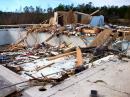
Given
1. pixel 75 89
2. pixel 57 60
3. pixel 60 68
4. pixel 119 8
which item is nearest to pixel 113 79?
pixel 75 89

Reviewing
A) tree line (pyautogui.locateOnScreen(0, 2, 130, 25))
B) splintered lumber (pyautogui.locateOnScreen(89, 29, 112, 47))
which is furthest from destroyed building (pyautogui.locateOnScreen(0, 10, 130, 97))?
tree line (pyautogui.locateOnScreen(0, 2, 130, 25))

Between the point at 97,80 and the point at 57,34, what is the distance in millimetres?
7592

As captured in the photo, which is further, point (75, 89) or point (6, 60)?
point (6, 60)

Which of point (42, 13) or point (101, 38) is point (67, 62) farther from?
point (42, 13)

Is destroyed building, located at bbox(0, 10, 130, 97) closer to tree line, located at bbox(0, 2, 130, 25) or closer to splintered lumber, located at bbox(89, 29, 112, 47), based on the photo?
splintered lumber, located at bbox(89, 29, 112, 47)

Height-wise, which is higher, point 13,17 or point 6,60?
point 13,17

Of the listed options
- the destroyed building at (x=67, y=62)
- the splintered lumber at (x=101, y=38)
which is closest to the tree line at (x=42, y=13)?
the destroyed building at (x=67, y=62)

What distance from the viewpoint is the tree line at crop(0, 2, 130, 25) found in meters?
19.8

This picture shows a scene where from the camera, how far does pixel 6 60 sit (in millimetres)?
8898

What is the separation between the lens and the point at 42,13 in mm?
21344

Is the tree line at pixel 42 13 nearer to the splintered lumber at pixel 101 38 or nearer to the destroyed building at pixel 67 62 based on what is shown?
the destroyed building at pixel 67 62

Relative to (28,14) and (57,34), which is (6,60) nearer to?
(57,34)

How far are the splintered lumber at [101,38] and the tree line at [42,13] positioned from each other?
10467mm

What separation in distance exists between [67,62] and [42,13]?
46.1 ft
